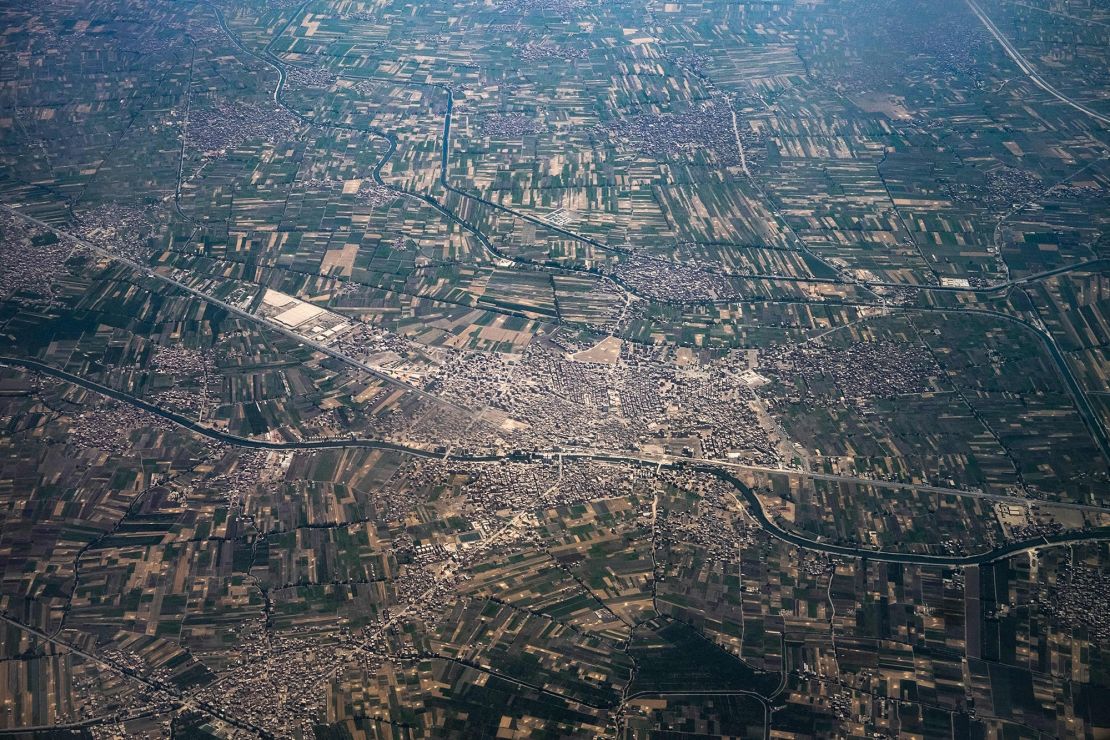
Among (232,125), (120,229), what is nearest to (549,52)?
(232,125)

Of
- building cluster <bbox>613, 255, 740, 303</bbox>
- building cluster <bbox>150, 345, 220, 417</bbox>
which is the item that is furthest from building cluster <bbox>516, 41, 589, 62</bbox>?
building cluster <bbox>150, 345, 220, 417</bbox>

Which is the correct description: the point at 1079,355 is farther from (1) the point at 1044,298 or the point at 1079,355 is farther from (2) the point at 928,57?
(2) the point at 928,57

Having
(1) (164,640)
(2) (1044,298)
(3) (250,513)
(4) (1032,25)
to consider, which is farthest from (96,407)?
(4) (1032,25)

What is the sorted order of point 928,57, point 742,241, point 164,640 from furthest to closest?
point 928,57
point 742,241
point 164,640

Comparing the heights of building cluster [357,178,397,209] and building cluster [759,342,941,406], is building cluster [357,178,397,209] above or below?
above

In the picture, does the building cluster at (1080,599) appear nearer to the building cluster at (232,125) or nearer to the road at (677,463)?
the road at (677,463)

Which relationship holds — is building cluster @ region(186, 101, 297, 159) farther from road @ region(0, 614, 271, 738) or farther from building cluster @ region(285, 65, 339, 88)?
road @ region(0, 614, 271, 738)
